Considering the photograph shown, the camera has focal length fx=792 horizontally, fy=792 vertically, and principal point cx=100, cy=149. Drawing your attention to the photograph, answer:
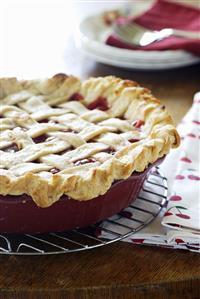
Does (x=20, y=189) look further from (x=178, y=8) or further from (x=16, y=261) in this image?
(x=178, y=8)

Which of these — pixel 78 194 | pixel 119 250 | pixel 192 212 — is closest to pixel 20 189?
pixel 78 194

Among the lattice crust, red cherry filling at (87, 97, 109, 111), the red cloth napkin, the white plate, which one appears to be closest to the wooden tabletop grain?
the lattice crust

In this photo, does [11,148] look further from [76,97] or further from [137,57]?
[137,57]

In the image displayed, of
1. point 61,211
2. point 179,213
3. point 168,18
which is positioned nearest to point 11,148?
point 61,211

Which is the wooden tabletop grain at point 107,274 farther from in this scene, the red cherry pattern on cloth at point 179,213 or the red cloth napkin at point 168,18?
the red cloth napkin at point 168,18

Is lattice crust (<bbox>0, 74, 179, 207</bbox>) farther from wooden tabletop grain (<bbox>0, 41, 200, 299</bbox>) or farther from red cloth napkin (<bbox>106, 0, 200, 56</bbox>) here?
red cloth napkin (<bbox>106, 0, 200, 56</bbox>)

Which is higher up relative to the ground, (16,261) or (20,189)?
(20,189)

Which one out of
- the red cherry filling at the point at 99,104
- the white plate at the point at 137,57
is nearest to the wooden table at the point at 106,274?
the red cherry filling at the point at 99,104
